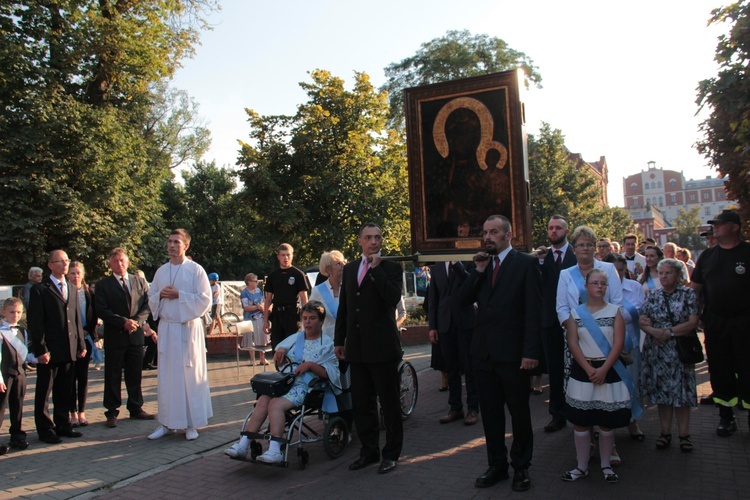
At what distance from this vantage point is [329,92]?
2647 centimetres

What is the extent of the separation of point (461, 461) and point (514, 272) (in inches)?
76.5

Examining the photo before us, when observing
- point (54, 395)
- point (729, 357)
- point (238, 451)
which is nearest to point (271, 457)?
point (238, 451)

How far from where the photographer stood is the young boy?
643 centimetres

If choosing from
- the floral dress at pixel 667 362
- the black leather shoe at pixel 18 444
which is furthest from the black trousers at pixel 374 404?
the black leather shoe at pixel 18 444

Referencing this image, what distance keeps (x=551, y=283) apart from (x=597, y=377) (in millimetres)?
1813

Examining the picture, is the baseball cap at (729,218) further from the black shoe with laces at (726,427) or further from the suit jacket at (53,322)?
the suit jacket at (53,322)

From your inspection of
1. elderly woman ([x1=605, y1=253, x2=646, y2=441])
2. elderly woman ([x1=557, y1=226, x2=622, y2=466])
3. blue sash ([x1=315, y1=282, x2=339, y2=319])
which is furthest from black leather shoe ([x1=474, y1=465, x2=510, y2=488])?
blue sash ([x1=315, y1=282, x2=339, y2=319])

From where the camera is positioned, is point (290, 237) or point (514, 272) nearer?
point (514, 272)

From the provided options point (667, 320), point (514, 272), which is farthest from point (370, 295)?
point (667, 320)

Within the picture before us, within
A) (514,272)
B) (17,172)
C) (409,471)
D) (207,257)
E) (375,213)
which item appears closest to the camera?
(514,272)

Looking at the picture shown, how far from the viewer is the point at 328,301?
6.80 m

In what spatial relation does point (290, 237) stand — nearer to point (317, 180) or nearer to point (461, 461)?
point (317, 180)

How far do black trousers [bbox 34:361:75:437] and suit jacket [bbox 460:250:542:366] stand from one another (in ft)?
16.7

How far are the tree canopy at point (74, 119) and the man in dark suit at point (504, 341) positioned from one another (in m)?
22.2
